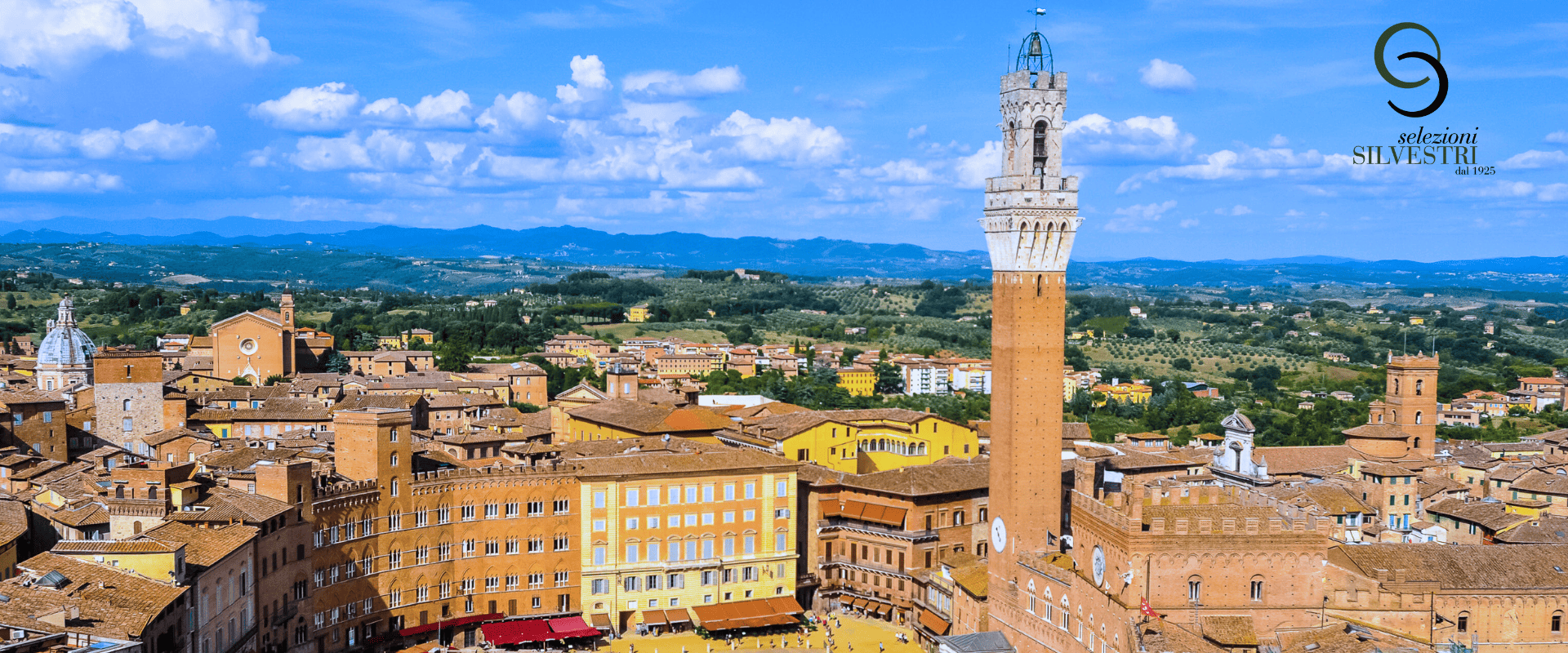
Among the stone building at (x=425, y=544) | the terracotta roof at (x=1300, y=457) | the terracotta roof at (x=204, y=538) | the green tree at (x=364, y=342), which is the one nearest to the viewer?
the terracotta roof at (x=204, y=538)

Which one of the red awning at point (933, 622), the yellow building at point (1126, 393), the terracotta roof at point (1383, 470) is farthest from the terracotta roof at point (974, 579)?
the yellow building at point (1126, 393)

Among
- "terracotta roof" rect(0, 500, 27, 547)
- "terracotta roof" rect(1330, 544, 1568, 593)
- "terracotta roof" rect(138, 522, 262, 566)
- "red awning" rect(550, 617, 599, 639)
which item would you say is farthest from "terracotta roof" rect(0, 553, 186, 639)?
"terracotta roof" rect(1330, 544, 1568, 593)

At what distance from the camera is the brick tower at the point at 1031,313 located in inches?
1766

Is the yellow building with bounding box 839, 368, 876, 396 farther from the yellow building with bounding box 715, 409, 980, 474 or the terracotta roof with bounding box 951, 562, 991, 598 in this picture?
the terracotta roof with bounding box 951, 562, 991, 598

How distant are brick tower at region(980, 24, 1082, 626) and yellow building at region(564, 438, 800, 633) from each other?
394 inches

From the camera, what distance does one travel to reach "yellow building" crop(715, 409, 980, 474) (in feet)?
201

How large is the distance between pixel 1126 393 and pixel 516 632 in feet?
246

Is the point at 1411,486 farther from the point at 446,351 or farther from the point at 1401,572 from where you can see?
the point at 446,351

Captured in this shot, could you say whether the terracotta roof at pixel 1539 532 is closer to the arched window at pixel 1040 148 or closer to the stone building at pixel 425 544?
the arched window at pixel 1040 148

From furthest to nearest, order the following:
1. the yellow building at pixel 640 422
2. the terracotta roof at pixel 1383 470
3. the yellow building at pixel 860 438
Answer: the yellow building at pixel 640 422
the yellow building at pixel 860 438
the terracotta roof at pixel 1383 470

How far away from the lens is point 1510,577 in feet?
129

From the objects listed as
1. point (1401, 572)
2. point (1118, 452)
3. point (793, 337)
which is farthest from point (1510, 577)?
point (793, 337)

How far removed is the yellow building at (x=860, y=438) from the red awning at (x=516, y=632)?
15339 millimetres

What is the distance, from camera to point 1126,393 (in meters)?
112
